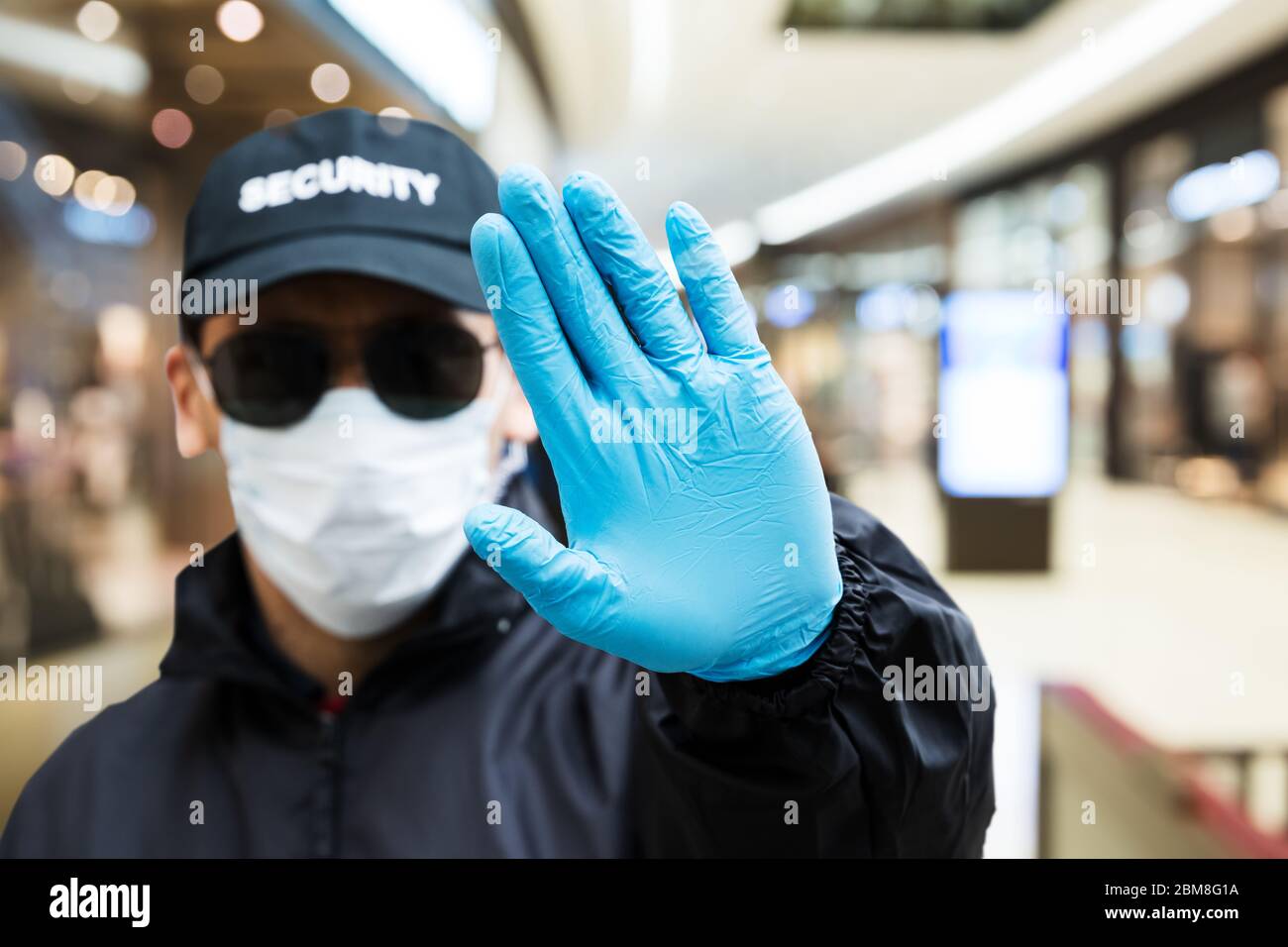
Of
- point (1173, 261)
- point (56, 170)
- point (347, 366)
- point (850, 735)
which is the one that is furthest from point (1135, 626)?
point (1173, 261)

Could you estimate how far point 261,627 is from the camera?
3.07 feet

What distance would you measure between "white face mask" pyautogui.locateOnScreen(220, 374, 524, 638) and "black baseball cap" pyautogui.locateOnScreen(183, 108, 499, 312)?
0.14 metres

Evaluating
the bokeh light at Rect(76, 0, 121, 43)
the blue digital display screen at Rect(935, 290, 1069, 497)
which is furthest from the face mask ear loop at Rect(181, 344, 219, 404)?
the blue digital display screen at Rect(935, 290, 1069, 497)

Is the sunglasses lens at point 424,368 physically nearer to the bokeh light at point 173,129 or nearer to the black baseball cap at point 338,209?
the black baseball cap at point 338,209

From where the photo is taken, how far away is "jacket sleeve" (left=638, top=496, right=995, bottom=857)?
0.75 meters

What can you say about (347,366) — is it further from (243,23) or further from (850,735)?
(243,23)

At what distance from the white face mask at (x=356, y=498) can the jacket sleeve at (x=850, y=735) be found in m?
0.32

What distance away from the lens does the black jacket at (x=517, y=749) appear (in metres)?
0.76

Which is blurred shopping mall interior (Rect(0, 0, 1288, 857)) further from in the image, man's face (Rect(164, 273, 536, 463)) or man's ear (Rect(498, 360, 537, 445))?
man's ear (Rect(498, 360, 537, 445))

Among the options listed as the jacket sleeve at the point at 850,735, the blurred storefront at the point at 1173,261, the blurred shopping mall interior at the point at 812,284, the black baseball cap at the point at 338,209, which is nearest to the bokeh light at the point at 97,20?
the blurred shopping mall interior at the point at 812,284

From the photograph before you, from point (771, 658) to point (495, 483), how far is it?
1.34 ft
